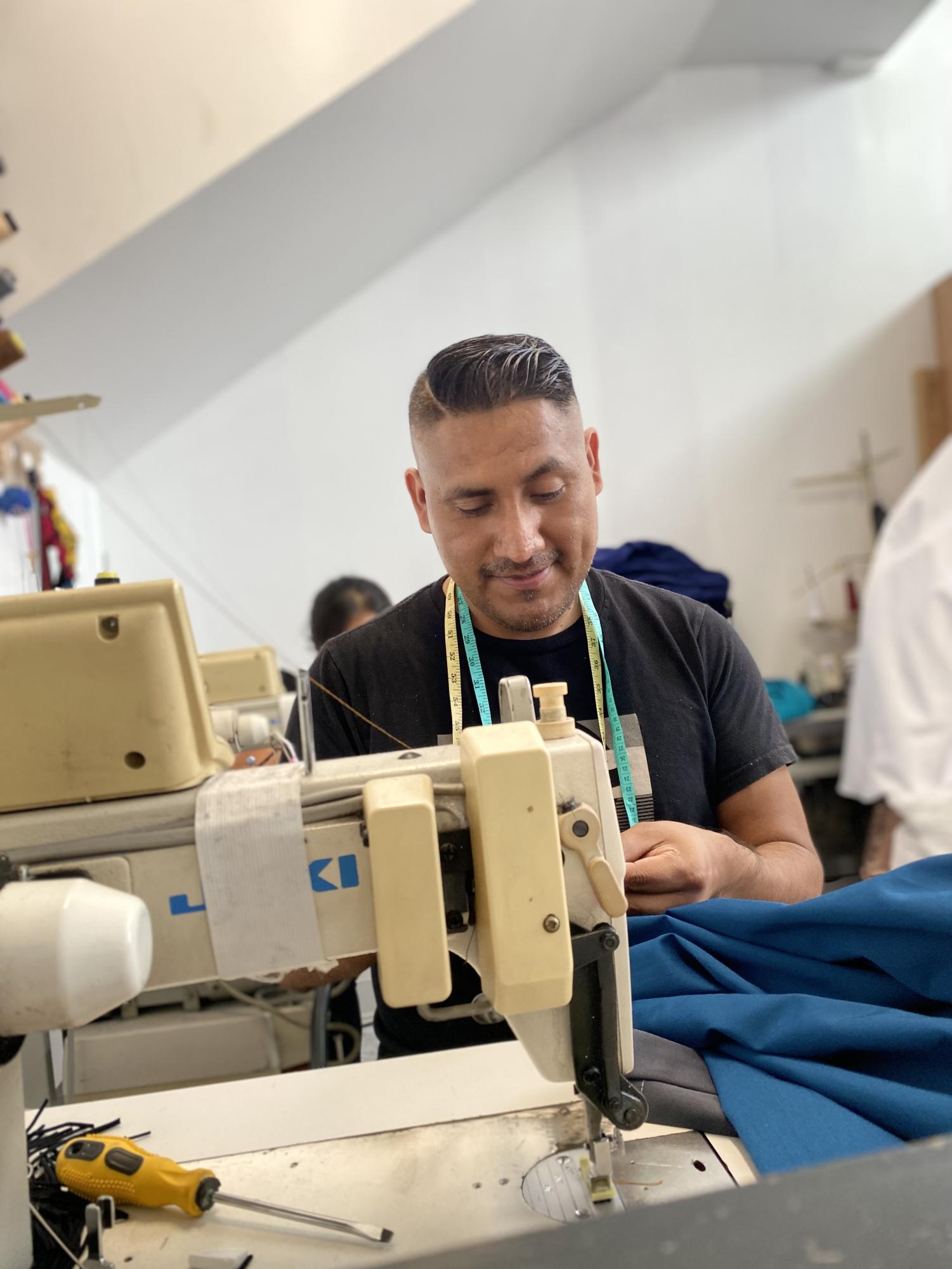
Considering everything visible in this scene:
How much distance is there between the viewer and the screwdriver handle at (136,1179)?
30.9 inches

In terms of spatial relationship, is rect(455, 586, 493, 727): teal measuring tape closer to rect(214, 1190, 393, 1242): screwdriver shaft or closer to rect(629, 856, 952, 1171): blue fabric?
rect(629, 856, 952, 1171): blue fabric

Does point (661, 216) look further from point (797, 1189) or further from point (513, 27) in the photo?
point (797, 1189)

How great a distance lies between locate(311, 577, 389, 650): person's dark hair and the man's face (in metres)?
0.35

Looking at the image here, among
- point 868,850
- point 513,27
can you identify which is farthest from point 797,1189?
point 513,27

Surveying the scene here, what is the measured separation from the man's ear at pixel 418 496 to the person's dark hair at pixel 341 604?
281 millimetres

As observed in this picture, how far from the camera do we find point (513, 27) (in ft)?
7.02

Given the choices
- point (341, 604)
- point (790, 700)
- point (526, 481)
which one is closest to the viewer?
point (526, 481)

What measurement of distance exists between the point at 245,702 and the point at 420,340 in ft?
2.12

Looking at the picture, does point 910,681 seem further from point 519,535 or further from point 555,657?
point 519,535

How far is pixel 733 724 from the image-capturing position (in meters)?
1.14

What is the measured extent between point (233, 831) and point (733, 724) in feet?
2.19

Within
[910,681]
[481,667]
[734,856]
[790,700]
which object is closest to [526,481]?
[481,667]

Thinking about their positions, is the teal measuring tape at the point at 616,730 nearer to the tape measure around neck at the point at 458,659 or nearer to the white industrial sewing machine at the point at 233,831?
the tape measure around neck at the point at 458,659

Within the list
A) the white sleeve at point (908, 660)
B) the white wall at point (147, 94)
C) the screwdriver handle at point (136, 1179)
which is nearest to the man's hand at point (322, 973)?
the screwdriver handle at point (136, 1179)
